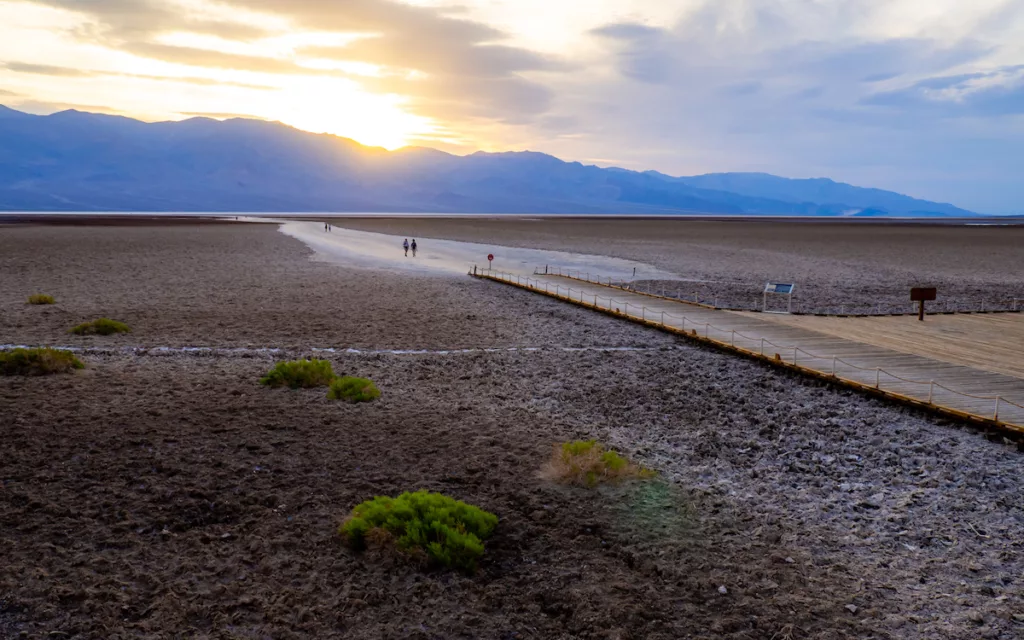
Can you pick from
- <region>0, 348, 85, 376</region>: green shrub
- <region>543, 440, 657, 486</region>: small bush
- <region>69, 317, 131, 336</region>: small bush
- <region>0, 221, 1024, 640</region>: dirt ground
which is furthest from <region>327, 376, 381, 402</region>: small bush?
<region>69, 317, 131, 336</region>: small bush

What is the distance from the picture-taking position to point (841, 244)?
8469 cm

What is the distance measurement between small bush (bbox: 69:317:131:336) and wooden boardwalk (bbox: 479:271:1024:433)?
16913 millimetres

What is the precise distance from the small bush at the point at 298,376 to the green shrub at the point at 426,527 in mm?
7654

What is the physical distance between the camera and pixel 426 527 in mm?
9570

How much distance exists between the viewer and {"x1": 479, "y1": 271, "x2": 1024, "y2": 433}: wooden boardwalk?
1466 centimetres

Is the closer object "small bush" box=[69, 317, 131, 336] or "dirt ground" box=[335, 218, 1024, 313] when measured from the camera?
"small bush" box=[69, 317, 131, 336]

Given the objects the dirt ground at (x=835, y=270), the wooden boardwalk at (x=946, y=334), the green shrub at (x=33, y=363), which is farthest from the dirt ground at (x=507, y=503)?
the dirt ground at (x=835, y=270)

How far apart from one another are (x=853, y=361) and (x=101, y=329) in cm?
2237

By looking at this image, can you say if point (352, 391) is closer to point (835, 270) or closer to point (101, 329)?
point (101, 329)

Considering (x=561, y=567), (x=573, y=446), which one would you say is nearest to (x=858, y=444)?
(x=573, y=446)

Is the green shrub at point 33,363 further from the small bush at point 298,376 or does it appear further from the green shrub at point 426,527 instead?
the green shrub at point 426,527

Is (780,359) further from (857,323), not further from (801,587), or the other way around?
(801,587)

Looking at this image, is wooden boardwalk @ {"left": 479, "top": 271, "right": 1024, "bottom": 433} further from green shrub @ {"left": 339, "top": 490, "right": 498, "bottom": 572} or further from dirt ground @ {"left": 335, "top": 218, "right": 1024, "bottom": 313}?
green shrub @ {"left": 339, "top": 490, "right": 498, "bottom": 572}

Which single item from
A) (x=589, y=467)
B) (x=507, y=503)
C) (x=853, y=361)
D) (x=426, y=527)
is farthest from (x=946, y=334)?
(x=426, y=527)
